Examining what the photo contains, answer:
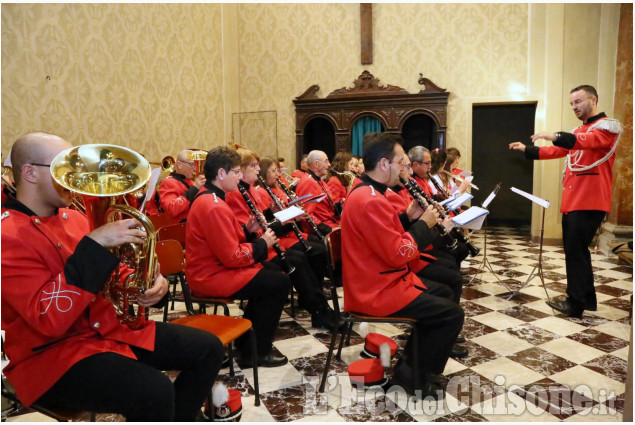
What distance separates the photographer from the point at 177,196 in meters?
4.92

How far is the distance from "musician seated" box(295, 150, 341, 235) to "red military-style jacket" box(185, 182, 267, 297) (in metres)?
1.93

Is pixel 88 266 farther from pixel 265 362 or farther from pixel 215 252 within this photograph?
pixel 265 362

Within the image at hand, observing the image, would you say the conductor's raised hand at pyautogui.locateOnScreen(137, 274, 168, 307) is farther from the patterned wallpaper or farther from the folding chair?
the patterned wallpaper

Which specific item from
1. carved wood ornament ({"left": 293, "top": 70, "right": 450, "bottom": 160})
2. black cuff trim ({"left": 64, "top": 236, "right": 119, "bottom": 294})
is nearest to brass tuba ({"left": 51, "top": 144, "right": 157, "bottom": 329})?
black cuff trim ({"left": 64, "top": 236, "right": 119, "bottom": 294})

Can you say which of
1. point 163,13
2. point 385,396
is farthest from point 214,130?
point 385,396

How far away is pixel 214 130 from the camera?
8.38 meters

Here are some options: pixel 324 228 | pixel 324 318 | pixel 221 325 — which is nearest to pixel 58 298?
pixel 221 325

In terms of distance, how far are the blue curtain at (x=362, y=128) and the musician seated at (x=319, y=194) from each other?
3.47 metres

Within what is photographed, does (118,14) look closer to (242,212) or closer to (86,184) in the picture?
(242,212)

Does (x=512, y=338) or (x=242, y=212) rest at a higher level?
(x=242, y=212)

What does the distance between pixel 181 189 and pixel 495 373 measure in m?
3.70

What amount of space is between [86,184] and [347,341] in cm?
Answer: 226

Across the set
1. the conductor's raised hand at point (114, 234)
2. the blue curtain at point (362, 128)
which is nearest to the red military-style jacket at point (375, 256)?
the conductor's raised hand at point (114, 234)

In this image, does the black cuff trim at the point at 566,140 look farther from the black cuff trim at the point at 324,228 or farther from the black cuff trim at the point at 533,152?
the black cuff trim at the point at 324,228
